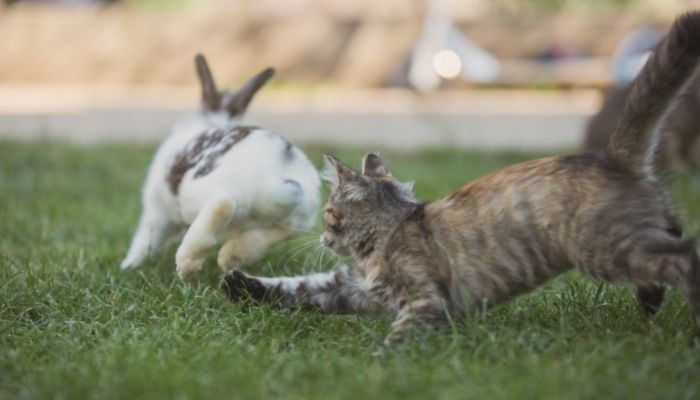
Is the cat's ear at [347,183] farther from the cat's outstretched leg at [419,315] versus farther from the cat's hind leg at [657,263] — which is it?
the cat's hind leg at [657,263]

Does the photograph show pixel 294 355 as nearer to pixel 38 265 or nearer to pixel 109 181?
pixel 38 265

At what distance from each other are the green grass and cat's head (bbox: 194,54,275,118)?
41.4 inches

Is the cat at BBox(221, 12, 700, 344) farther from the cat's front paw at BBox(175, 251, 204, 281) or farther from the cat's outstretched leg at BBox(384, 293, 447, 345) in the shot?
the cat's front paw at BBox(175, 251, 204, 281)

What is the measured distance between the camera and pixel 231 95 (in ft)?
19.9

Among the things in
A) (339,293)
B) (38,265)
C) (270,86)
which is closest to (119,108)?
(270,86)

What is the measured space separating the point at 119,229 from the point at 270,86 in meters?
10.5

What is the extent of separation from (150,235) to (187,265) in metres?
0.68

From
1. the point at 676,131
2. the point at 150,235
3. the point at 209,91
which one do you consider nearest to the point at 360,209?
the point at 150,235

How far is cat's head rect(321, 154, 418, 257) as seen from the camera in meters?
4.09

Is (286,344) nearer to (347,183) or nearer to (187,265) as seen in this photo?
(347,183)

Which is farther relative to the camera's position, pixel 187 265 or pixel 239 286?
pixel 187 265

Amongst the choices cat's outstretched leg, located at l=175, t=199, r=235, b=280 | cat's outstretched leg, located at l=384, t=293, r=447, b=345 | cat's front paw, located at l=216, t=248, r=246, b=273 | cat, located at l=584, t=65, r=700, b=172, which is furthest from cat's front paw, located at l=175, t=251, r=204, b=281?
cat, located at l=584, t=65, r=700, b=172

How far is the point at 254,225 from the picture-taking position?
4902 millimetres

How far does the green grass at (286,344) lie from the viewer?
3037 mm
